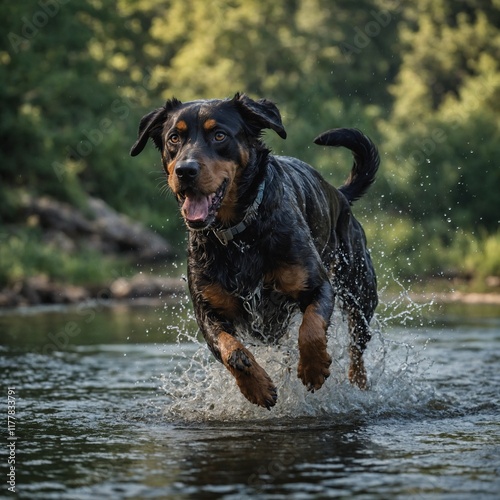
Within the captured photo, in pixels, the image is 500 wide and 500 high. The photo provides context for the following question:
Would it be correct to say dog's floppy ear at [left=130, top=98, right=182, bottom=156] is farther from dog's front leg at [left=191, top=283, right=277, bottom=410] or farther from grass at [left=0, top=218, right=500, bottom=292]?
grass at [left=0, top=218, right=500, bottom=292]

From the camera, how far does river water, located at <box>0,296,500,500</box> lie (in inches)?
209

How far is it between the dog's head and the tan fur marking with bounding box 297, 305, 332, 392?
2.88 feet

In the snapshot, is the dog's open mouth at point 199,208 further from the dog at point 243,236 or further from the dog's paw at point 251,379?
the dog's paw at point 251,379

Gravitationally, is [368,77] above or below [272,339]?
above

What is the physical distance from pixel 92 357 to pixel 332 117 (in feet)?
92.7

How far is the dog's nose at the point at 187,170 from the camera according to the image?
6.45 metres

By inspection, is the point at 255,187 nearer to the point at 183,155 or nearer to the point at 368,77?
the point at 183,155

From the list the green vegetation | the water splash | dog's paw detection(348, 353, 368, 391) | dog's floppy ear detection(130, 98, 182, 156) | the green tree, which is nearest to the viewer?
dog's floppy ear detection(130, 98, 182, 156)

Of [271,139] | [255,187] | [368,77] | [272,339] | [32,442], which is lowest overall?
[32,442]

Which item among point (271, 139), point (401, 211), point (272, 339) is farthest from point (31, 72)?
point (272, 339)

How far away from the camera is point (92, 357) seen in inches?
457

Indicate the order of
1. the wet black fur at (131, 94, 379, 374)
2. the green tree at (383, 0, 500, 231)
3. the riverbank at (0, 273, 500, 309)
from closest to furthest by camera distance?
the wet black fur at (131, 94, 379, 374) → the riverbank at (0, 273, 500, 309) → the green tree at (383, 0, 500, 231)

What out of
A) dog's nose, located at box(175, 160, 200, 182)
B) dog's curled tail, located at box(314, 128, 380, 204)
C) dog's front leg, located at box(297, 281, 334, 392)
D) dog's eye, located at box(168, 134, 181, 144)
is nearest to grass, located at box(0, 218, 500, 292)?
dog's curled tail, located at box(314, 128, 380, 204)

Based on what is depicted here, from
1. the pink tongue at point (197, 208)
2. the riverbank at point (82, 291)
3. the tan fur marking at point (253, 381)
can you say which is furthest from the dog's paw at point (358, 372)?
the riverbank at point (82, 291)
